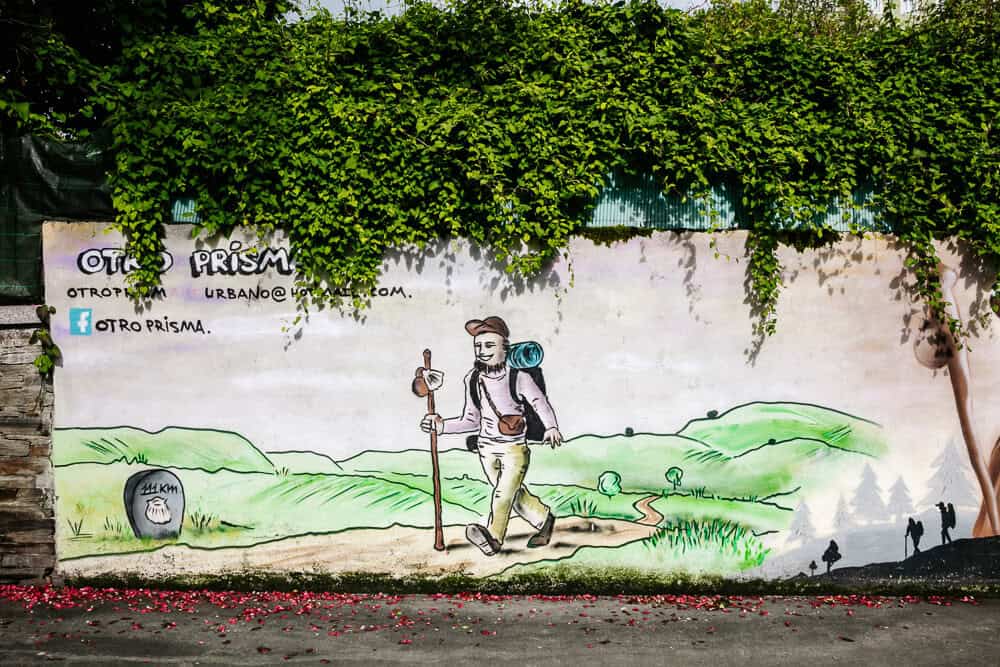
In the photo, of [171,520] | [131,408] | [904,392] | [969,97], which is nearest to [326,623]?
[171,520]

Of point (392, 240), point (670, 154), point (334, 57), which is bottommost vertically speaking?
point (392, 240)

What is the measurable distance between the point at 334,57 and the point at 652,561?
5.19 metres

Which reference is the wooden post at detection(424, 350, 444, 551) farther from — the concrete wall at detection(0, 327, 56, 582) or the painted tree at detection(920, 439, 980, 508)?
the painted tree at detection(920, 439, 980, 508)

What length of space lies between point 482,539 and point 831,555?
3.03 m

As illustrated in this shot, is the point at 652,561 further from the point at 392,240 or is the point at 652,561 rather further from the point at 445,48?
the point at 445,48

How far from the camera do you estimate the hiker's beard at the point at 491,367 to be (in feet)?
20.5

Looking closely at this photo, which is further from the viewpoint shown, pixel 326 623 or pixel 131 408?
pixel 131 408

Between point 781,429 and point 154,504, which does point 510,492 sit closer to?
point 781,429

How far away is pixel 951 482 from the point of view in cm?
622

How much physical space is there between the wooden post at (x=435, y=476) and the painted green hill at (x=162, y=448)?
143 cm

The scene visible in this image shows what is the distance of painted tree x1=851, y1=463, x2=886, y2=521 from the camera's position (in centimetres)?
623

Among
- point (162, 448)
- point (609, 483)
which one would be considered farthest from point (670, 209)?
point (162, 448)

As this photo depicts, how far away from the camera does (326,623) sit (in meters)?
5.60

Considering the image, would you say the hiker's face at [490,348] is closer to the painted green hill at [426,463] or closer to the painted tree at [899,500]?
the painted green hill at [426,463]
